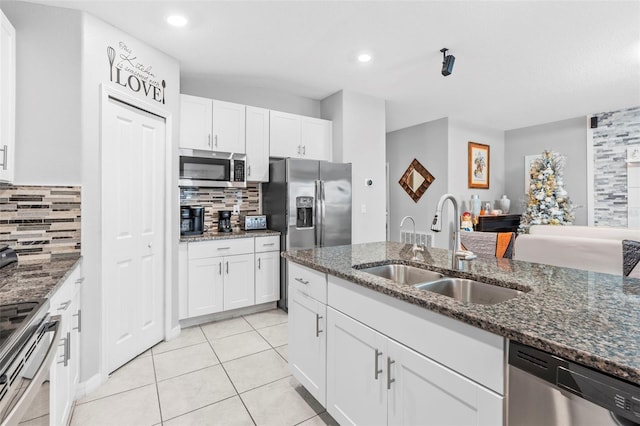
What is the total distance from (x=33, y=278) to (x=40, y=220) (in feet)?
2.23

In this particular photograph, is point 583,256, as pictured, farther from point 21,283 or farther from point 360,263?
point 21,283

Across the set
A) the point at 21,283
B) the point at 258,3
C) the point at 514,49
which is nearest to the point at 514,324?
the point at 21,283

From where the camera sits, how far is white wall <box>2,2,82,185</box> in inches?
79.4

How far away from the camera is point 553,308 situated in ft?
3.40

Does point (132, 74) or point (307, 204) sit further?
point (307, 204)

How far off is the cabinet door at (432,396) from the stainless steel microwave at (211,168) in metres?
2.65

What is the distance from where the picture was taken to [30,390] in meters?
0.96

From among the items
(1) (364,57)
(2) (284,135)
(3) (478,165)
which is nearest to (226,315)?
(2) (284,135)

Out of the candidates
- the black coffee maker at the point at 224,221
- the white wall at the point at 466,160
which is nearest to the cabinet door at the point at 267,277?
the black coffee maker at the point at 224,221

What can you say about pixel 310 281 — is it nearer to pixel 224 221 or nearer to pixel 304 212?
pixel 304 212

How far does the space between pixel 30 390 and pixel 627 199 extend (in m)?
6.84

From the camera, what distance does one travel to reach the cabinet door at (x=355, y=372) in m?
1.37

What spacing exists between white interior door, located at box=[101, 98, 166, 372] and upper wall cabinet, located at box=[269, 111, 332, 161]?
131cm

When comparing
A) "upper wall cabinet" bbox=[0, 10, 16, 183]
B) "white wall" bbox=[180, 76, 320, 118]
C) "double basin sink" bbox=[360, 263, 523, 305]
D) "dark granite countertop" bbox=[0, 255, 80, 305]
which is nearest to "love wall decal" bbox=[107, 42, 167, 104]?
"upper wall cabinet" bbox=[0, 10, 16, 183]
